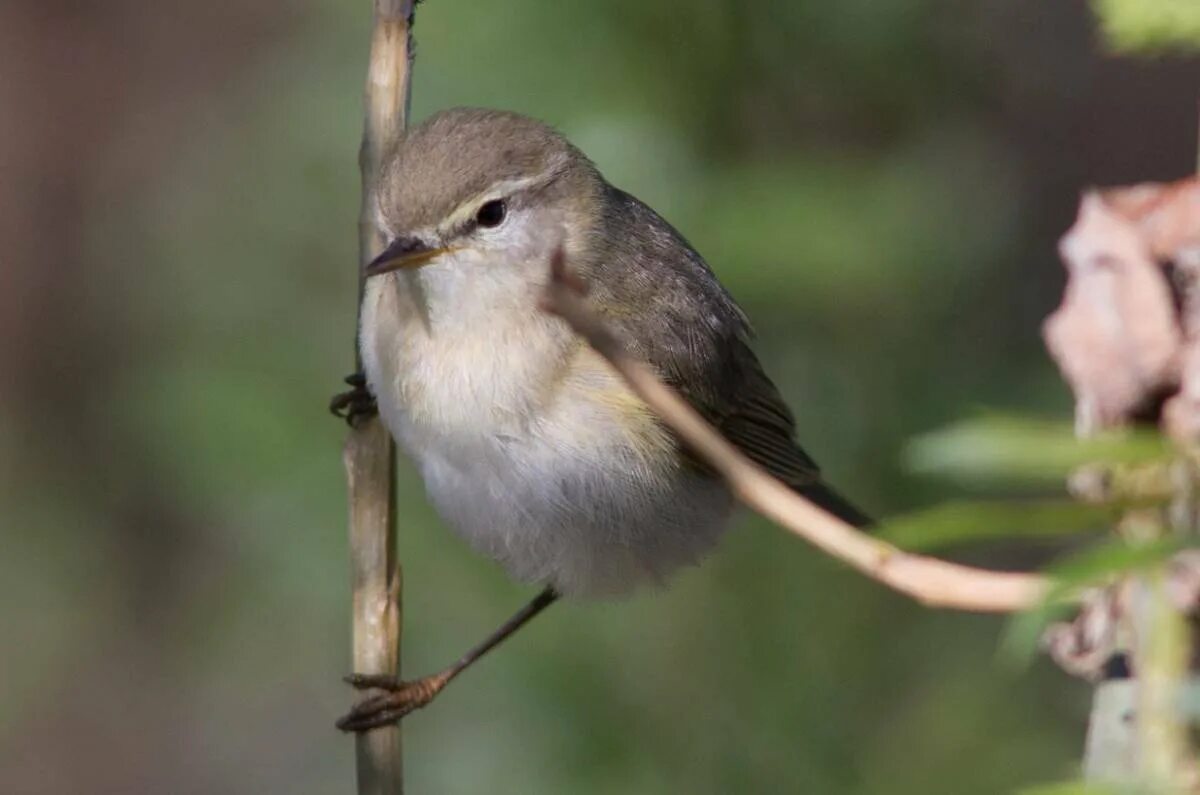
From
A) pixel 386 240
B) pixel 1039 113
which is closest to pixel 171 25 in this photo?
pixel 1039 113

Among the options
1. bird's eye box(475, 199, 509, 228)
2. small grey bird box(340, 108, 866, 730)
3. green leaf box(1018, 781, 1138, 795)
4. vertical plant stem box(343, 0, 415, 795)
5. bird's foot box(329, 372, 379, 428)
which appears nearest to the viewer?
green leaf box(1018, 781, 1138, 795)

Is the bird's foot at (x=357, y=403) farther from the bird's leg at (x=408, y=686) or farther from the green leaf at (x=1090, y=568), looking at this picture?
the green leaf at (x=1090, y=568)

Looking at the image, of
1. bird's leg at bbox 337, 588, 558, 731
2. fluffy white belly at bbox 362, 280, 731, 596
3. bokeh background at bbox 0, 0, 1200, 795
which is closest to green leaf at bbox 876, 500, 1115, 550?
bird's leg at bbox 337, 588, 558, 731

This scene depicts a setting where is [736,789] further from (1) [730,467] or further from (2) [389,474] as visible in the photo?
(1) [730,467]

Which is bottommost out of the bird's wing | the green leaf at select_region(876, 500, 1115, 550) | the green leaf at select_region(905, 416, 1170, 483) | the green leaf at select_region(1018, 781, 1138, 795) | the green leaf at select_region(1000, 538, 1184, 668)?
the green leaf at select_region(1018, 781, 1138, 795)

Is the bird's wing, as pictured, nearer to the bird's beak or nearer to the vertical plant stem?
the bird's beak

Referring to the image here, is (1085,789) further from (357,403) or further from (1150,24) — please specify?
(357,403)

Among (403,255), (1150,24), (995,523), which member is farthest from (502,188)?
(995,523)

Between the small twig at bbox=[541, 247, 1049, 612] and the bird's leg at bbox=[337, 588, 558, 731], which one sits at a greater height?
the bird's leg at bbox=[337, 588, 558, 731]
